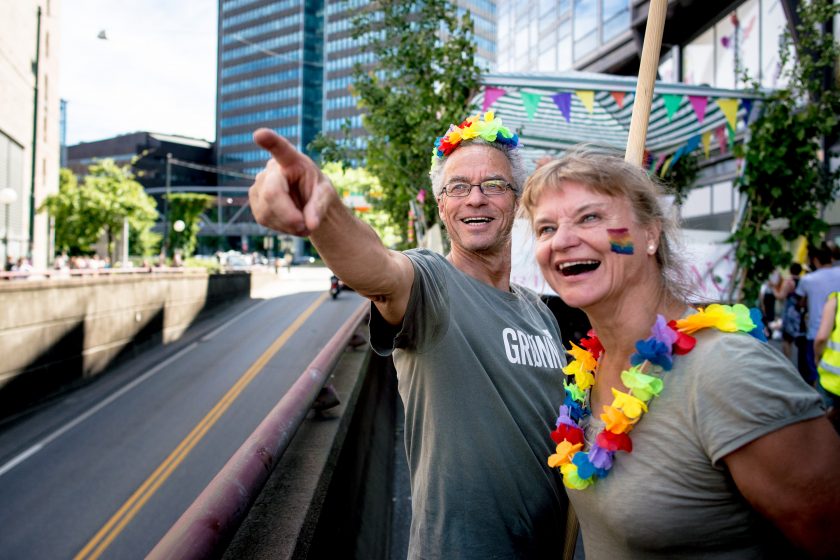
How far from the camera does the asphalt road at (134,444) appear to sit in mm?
6773

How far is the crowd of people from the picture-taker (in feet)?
3.66

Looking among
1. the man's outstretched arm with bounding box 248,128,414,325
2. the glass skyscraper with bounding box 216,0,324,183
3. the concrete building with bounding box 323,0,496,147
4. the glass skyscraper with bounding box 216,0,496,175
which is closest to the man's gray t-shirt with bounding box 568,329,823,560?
the man's outstretched arm with bounding box 248,128,414,325

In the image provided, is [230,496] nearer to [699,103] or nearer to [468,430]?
[468,430]

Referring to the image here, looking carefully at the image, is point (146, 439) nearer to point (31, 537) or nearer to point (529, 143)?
point (31, 537)

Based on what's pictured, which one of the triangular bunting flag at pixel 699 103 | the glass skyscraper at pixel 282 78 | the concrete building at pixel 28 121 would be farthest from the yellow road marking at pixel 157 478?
the glass skyscraper at pixel 282 78

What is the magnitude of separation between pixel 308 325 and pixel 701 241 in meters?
15.9

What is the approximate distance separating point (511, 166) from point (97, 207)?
86.7 ft

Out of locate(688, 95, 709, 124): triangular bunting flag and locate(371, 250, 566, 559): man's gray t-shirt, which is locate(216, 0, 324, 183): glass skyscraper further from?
locate(371, 250, 566, 559): man's gray t-shirt

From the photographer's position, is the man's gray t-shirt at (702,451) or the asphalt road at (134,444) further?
the asphalt road at (134,444)

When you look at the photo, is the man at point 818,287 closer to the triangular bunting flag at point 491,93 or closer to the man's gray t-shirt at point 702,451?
the triangular bunting flag at point 491,93

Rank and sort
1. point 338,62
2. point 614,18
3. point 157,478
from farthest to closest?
point 338,62, point 614,18, point 157,478

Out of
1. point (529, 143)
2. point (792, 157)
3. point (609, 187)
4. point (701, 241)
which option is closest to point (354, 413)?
point (609, 187)

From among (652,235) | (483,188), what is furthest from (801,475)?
(483,188)

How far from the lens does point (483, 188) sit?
6.71 ft
